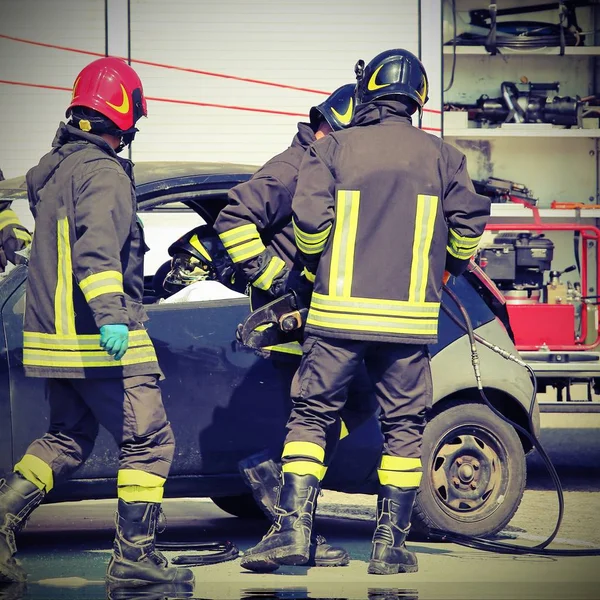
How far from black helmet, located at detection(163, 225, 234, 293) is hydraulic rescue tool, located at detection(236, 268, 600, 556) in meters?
0.61

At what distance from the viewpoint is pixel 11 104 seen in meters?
9.38

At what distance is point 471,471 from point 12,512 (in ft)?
7.01

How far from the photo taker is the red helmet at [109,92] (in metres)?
5.00

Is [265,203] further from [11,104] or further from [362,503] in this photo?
[11,104]

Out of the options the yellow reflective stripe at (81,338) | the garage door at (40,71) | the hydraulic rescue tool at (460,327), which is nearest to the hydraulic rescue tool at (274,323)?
the hydraulic rescue tool at (460,327)

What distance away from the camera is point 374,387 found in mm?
5199

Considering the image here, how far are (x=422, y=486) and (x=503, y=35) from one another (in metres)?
6.43

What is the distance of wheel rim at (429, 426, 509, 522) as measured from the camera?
5.91 meters

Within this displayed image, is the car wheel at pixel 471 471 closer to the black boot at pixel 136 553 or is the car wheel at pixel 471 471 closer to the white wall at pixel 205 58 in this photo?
the black boot at pixel 136 553

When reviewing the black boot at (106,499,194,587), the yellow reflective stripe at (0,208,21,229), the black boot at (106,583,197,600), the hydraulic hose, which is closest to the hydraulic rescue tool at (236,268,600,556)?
the hydraulic hose

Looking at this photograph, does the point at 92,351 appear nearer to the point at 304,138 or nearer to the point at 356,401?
the point at 356,401

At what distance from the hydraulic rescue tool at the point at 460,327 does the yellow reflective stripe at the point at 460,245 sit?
1.37ft

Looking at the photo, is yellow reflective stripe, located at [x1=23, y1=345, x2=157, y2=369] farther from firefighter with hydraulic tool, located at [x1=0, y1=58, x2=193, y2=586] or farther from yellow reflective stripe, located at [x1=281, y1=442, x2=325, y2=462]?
yellow reflective stripe, located at [x1=281, y1=442, x2=325, y2=462]

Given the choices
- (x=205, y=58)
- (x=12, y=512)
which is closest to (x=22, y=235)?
(x=12, y=512)
